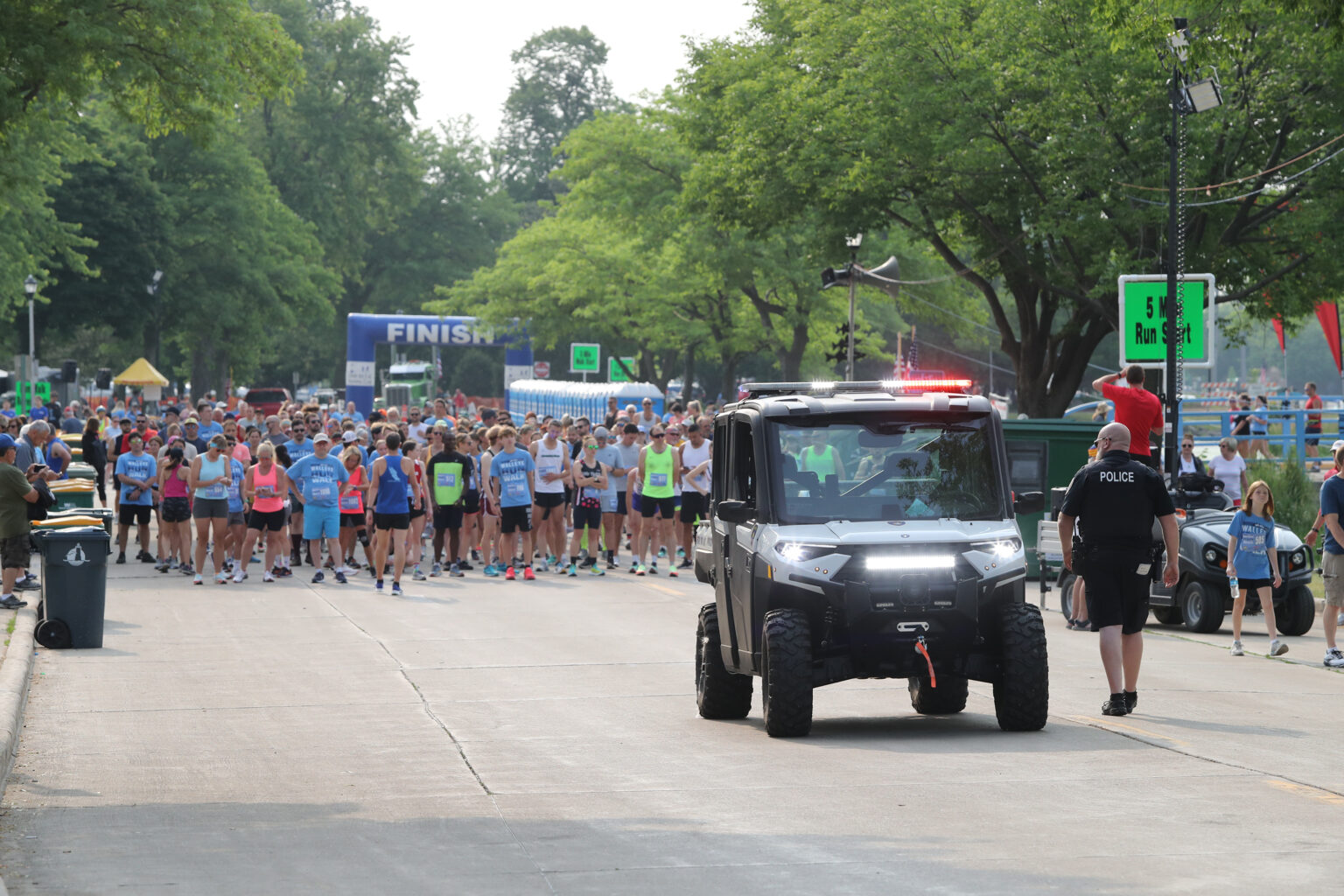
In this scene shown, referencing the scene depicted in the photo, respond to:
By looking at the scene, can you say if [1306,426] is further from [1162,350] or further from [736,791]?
[736,791]

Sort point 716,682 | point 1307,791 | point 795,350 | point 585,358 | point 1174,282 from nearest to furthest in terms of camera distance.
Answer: point 1307,791
point 716,682
point 1174,282
point 585,358
point 795,350

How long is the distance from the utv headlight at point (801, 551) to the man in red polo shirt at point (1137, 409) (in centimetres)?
517

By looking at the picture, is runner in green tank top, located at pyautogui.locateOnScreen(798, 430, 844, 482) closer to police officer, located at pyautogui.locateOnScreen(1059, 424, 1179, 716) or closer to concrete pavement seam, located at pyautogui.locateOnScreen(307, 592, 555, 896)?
police officer, located at pyautogui.locateOnScreen(1059, 424, 1179, 716)

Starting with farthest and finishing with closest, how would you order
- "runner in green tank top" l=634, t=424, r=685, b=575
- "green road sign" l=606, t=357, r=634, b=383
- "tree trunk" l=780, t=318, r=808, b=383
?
"green road sign" l=606, t=357, r=634, b=383 < "tree trunk" l=780, t=318, r=808, b=383 < "runner in green tank top" l=634, t=424, r=685, b=575

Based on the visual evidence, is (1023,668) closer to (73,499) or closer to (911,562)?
(911,562)

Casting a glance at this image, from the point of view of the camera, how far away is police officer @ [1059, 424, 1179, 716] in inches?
422

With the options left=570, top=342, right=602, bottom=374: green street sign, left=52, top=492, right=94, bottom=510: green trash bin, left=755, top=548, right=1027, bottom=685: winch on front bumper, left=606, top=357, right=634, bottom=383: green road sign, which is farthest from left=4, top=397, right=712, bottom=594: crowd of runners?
left=606, top=357, right=634, bottom=383: green road sign

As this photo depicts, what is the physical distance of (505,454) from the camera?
873 inches

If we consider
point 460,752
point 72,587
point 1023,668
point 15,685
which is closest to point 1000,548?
point 1023,668

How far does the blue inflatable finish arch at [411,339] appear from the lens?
5353 cm

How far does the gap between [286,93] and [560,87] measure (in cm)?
9444

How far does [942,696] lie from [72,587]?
790 cm

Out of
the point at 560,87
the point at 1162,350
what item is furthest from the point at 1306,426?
the point at 560,87

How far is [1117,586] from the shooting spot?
10.8 metres
